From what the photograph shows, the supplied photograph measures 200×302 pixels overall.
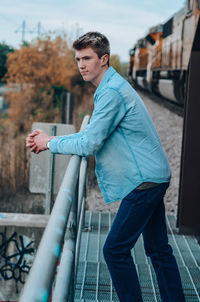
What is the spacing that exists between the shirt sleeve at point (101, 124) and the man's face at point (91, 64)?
143 mm

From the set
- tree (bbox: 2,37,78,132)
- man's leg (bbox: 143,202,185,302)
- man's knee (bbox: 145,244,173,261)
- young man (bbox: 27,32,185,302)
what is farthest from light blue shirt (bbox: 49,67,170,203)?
tree (bbox: 2,37,78,132)

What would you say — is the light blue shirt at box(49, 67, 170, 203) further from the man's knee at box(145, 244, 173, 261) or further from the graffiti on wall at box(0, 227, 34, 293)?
the graffiti on wall at box(0, 227, 34, 293)

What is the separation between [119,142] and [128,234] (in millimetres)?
472

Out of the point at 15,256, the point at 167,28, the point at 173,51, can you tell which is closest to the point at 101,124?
the point at 15,256

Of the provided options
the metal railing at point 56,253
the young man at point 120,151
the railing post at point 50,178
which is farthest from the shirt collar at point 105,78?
the railing post at point 50,178

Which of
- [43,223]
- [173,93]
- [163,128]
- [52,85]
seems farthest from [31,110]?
[43,223]

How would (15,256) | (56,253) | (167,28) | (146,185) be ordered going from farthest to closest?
(167,28) < (15,256) < (146,185) < (56,253)

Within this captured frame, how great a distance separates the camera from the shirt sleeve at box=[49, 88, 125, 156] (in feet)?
7.89

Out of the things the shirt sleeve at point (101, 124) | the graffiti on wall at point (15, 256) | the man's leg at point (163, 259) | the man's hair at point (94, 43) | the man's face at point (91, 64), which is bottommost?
the graffiti on wall at point (15, 256)

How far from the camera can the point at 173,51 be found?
61.4 feet

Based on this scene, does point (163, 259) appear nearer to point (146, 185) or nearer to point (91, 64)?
point (146, 185)

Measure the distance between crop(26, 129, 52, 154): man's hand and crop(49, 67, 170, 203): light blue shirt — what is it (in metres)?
0.13

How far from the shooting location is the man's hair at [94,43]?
245cm

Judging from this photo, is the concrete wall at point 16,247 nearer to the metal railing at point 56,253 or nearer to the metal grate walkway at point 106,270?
the metal grate walkway at point 106,270
